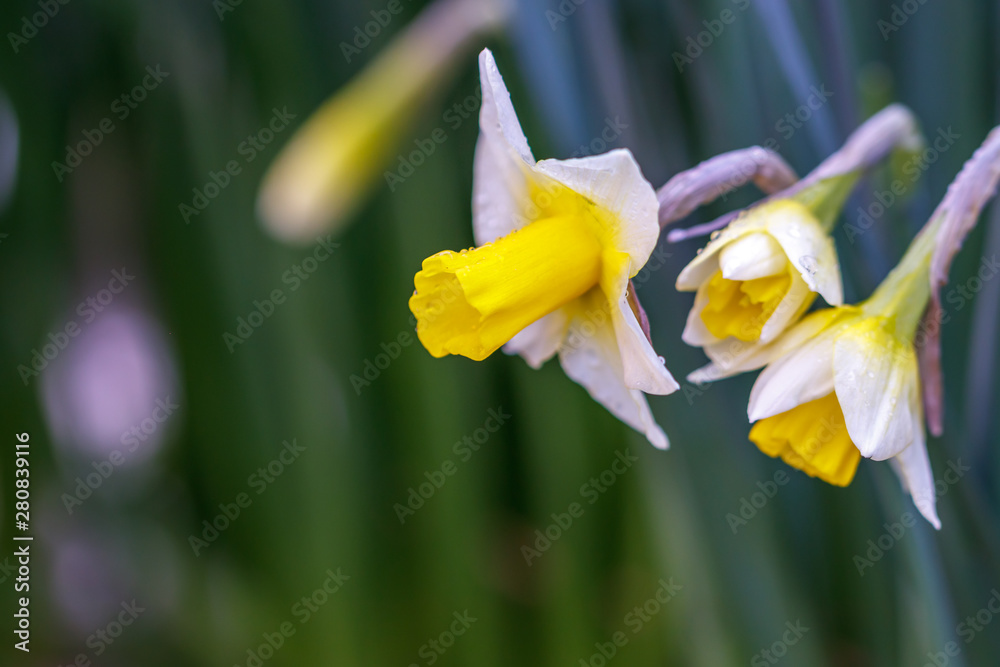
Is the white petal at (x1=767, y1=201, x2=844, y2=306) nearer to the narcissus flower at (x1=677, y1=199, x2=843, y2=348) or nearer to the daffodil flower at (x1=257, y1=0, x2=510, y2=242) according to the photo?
the narcissus flower at (x1=677, y1=199, x2=843, y2=348)

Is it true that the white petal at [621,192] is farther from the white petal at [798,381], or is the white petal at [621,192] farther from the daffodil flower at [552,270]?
the white petal at [798,381]

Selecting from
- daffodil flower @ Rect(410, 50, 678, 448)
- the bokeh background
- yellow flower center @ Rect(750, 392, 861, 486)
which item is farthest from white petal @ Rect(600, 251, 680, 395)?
the bokeh background

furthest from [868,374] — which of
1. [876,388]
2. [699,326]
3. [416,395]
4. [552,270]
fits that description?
[416,395]

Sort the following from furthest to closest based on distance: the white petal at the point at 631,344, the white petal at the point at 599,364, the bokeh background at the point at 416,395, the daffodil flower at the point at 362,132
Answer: the daffodil flower at the point at 362,132 → the bokeh background at the point at 416,395 → the white petal at the point at 599,364 → the white petal at the point at 631,344

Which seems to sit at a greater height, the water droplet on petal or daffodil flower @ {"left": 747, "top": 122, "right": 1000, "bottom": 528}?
the water droplet on petal

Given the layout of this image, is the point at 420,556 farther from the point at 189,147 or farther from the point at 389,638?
the point at 189,147

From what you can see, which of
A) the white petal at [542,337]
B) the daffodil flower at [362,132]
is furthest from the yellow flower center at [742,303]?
the daffodil flower at [362,132]

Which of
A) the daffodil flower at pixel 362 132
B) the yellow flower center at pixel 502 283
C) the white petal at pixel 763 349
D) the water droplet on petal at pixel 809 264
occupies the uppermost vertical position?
the daffodil flower at pixel 362 132
